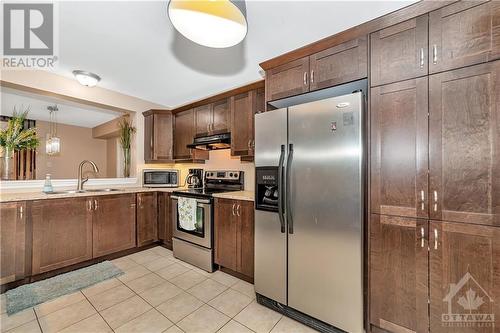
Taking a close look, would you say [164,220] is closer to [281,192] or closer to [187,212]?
[187,212]

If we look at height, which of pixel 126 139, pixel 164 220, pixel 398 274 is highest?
pixel 126 139

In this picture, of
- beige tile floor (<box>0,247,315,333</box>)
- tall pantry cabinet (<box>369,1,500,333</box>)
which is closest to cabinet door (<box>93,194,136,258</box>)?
beige tile floor (<box>0,247,315,333</box>)

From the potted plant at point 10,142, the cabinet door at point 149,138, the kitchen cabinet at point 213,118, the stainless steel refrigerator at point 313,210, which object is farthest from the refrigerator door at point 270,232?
the potted plant at point 10,142

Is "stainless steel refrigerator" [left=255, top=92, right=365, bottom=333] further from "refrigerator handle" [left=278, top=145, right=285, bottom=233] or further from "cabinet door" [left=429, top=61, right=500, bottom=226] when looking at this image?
"cabinet door" [left=429, top=61, right=500, bottom=226]

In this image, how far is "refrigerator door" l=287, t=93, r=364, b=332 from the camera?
151 cm

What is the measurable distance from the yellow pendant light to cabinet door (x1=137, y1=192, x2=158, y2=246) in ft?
8.95

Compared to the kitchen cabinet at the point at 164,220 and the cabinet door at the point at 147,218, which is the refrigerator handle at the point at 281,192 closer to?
the kitchen cabinet at the point at 164,220

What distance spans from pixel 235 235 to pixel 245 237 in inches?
5.6

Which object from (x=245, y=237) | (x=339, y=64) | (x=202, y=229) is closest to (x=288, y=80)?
(x=339, y=64)

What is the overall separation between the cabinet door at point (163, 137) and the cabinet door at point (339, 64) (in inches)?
110

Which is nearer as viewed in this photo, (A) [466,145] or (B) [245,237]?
(A) [466,145]

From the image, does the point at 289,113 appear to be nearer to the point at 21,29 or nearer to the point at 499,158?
the point at 499,158

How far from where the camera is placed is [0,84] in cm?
248

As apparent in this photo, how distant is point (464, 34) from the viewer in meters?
1.26
